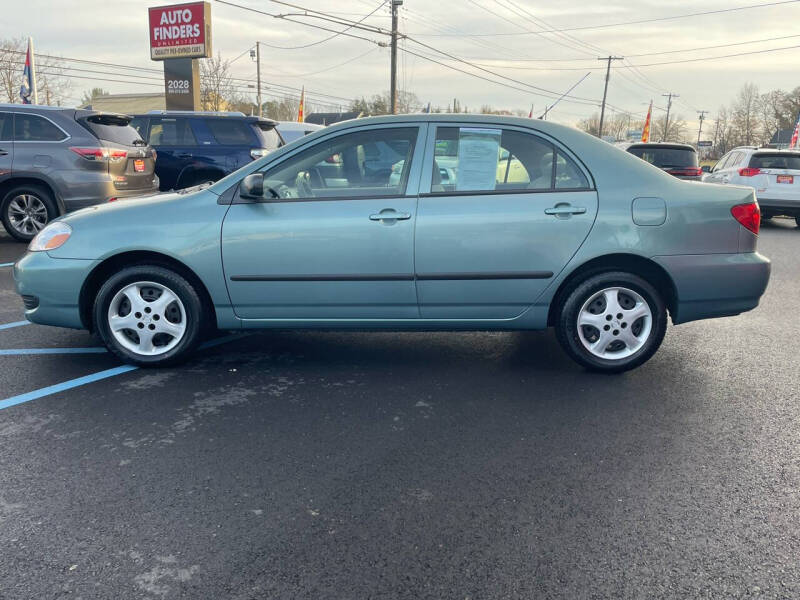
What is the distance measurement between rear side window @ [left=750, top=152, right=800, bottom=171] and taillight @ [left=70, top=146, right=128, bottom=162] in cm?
1170

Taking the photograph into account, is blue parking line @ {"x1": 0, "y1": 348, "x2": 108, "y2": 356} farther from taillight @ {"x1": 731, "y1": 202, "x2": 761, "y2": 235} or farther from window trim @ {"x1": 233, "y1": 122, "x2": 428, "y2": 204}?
taillight @ {"x1": 731, "y1": 202, "x2": 761, "y2": 235}

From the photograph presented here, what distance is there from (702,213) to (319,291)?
2468 mm

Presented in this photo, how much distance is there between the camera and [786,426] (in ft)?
12.3

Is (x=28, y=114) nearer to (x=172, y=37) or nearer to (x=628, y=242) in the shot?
(x=628, y=242)

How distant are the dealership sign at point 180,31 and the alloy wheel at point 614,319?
2988 centimetres

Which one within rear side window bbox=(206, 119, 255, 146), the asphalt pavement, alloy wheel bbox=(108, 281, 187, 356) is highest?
rear side window bbox=(206, 119, 255, 146)

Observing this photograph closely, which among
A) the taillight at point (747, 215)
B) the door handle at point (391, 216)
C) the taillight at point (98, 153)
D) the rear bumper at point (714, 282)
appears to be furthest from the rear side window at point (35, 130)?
the taillight at point (747, 215)

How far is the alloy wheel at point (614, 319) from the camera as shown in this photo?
4473mm

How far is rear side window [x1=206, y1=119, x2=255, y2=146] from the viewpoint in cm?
1255

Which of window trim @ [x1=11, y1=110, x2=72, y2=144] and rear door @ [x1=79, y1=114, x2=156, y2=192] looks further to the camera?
rear door @ [x1=79, y1=114, x2=156, y2=192]

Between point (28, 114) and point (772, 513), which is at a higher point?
point (28, 114)

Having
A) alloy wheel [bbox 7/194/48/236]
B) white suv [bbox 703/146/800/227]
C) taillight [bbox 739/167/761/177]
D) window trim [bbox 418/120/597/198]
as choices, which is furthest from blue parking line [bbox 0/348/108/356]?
taillight [bbox 739/167/761/177]

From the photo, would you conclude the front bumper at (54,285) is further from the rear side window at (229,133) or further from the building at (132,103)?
the building at (132,103)

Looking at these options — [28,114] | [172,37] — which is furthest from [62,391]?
[172,37]
